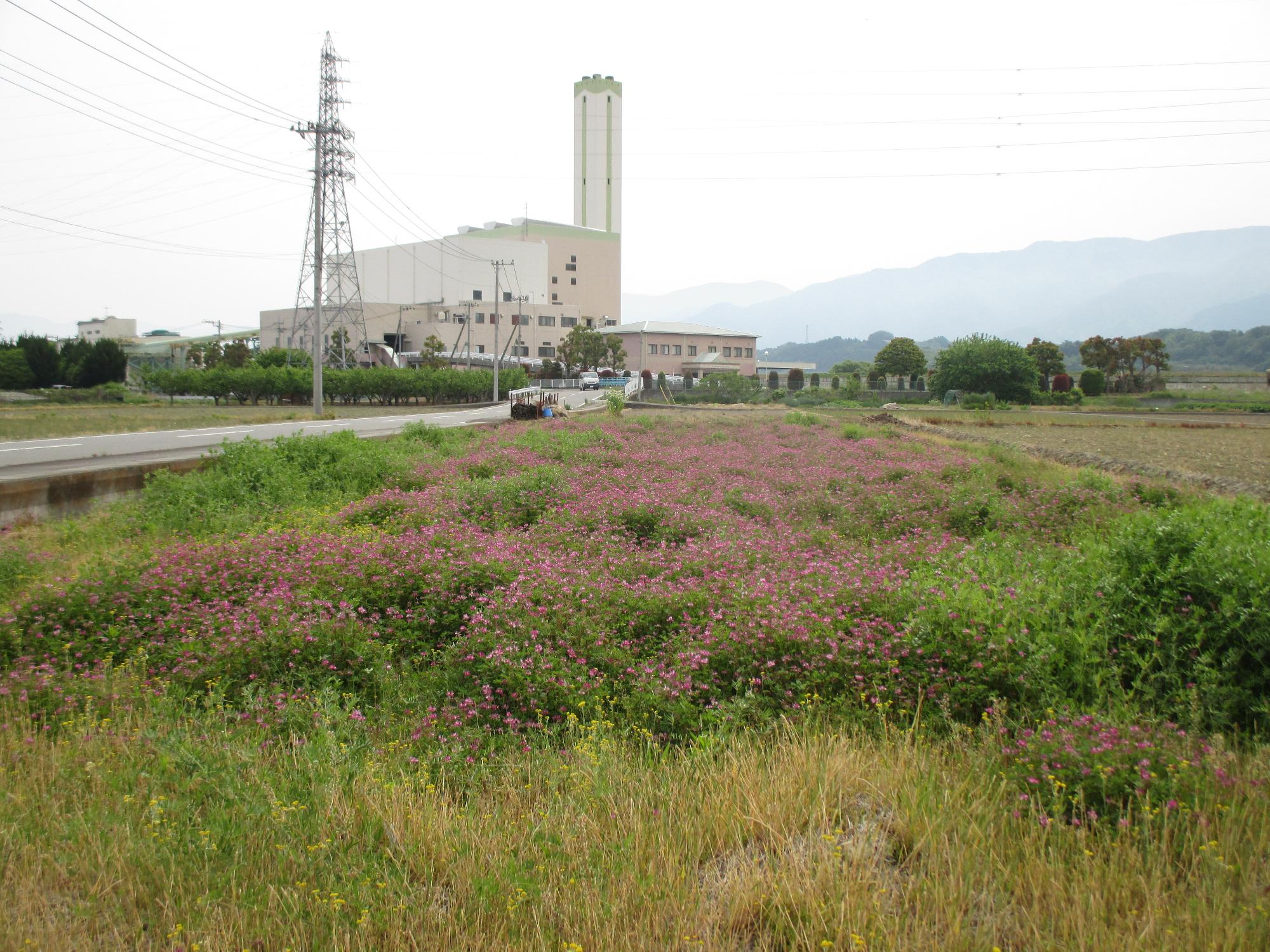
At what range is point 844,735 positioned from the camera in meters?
4.17

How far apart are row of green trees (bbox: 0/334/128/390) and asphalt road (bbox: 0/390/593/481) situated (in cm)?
2966

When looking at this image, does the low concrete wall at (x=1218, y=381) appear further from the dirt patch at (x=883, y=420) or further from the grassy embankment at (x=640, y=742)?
the grassy embankment at (x=640, y=742)

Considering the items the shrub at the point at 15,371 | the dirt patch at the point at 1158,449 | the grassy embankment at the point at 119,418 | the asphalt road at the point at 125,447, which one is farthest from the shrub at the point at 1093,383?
the shrub at the point at 15,371

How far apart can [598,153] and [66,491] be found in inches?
4837

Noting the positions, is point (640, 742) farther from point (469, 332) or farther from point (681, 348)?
point (681, 348)

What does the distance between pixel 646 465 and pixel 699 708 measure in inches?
374

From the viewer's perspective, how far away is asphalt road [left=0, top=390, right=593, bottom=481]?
12320 millimetres

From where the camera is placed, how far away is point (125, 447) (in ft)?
53.4

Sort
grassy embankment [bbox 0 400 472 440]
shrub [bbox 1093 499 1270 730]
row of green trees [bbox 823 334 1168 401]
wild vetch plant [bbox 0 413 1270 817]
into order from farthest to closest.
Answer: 1. row of green trees [bbox 823 334 1168 401]
2. grassy embankment [bbox 0 400 472 440]
3. wild vetch plant [bbox 0 413 1270 817]
4. shrub [bbox 1093 499 1270 730]

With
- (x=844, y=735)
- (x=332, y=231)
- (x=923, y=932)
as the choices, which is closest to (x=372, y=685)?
(x=844, y=735)

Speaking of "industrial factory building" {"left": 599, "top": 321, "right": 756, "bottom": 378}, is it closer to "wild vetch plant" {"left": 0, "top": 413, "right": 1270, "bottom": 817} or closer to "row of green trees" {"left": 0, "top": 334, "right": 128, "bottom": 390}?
"row of green trees" {"left": 0, "top": 334, "right": 128, "bottom": 390}

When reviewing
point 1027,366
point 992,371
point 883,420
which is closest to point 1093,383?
point 1027,366

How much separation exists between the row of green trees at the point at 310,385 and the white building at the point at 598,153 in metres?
74.6

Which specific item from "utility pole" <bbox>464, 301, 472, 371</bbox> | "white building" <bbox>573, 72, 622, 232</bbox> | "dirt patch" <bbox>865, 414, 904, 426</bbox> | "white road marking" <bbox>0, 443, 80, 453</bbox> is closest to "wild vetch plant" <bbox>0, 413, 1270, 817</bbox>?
"white road marking" <bbox>0, 443, 80, 453</bbox>
